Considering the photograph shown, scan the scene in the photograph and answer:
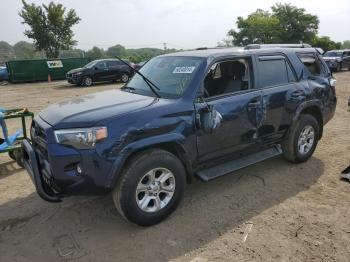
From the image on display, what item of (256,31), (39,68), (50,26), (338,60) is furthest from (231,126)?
(256,31)

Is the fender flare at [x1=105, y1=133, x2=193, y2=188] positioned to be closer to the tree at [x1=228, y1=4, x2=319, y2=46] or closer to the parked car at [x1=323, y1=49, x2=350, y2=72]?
the parked car at [x1=323, y1=49, x2=350, y2=72]

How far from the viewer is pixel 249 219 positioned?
12.8 ft

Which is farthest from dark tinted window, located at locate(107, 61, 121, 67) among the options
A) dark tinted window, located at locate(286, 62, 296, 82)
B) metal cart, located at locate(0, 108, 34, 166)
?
dark tinted window, located at locate(286, 62, 296, 82)

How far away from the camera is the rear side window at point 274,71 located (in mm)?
4731

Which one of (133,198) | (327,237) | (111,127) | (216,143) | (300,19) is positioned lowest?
(327,237)

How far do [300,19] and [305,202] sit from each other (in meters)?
51.3

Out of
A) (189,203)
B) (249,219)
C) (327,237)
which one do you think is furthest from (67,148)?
(327,237)

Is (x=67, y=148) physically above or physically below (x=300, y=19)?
below

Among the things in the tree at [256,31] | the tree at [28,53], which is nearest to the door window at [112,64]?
the tree at [28,53]

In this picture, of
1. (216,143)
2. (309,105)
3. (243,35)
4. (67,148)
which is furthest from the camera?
(243,35)

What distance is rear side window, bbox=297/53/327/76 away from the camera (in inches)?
214

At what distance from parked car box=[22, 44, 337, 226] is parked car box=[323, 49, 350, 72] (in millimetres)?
19977

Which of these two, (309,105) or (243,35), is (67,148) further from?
(243,35)

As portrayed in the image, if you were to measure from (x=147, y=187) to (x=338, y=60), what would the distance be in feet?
76.8
